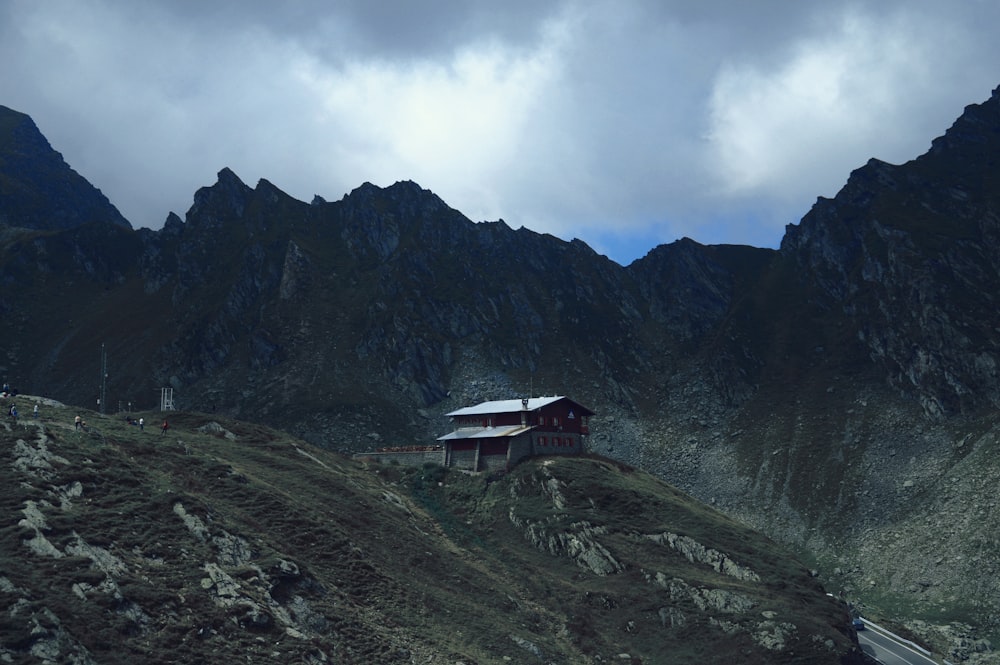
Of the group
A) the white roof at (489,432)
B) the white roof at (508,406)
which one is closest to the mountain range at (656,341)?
the white roof at (508,406)

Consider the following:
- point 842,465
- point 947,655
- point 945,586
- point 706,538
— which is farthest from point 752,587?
point 842,465

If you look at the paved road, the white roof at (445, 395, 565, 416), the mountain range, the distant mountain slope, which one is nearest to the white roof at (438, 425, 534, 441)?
the white roof at (445, 395, 565, 416)

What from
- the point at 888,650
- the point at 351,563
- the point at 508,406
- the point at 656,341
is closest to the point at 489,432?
the point at 508,406

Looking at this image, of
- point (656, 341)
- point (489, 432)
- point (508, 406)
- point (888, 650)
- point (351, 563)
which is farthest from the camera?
point (656, 341)

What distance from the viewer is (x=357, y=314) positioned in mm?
160000

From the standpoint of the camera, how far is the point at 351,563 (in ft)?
189

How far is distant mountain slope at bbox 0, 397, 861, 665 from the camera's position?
42.4 meters

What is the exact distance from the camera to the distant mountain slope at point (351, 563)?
42406 mm

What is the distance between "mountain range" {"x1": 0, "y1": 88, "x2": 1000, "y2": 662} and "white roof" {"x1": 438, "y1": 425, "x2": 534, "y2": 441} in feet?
94.6

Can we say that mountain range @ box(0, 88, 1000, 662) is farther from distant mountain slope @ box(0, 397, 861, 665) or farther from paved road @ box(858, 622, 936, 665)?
distant mountain slope @ box(0, 397, 861, 665)

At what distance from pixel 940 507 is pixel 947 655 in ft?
93.2

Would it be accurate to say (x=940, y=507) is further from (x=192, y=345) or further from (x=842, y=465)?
(x=192, y=345)

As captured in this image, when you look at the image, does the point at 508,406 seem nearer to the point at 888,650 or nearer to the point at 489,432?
the point at 489,432

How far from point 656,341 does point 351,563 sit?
120 meters
